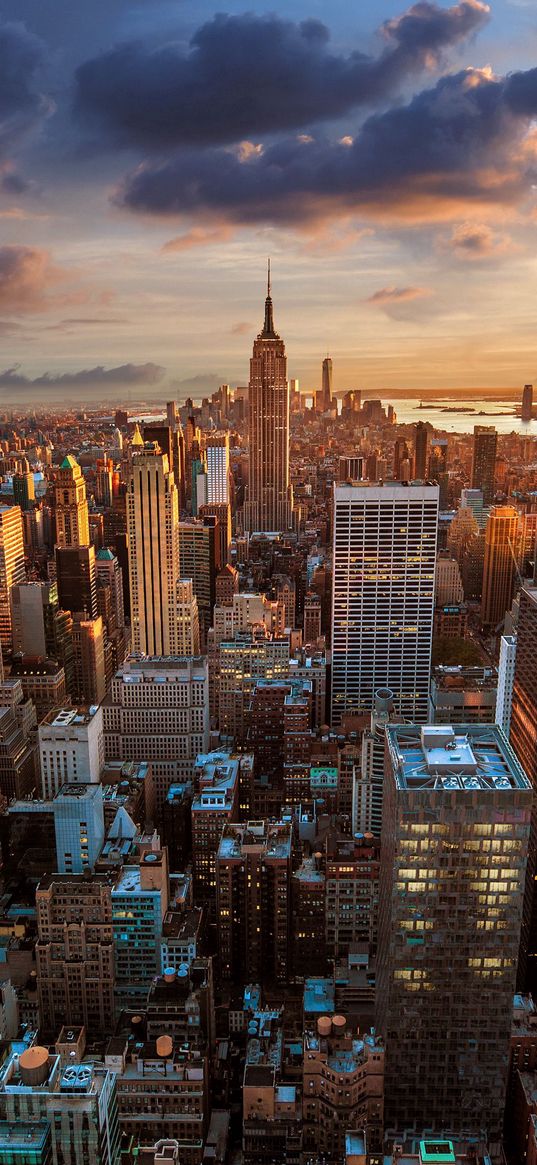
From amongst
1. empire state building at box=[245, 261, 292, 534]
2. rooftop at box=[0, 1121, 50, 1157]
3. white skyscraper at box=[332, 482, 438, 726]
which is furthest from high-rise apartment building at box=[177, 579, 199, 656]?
rooftop at box=[0, 1121, 50, 1157]

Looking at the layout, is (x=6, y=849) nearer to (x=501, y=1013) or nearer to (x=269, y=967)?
(x=269, y=967)

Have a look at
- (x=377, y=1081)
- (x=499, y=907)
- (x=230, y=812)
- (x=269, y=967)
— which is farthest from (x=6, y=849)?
(x=499, y=907)

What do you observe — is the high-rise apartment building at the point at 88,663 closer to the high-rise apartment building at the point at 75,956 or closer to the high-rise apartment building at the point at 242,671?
the high-rise apartment building at the point at 242,671

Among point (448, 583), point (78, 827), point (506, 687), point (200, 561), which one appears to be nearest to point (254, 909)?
point (78, 827)

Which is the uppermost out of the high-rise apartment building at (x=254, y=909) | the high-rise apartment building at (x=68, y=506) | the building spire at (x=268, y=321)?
the building spire at (x=268, y=321)

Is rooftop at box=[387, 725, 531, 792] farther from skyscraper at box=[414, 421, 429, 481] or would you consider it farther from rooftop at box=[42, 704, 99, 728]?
skyscraper at box=[414, 421, 429, 481]

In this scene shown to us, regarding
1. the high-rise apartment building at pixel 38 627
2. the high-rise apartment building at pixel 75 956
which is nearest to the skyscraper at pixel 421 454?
the high-rise apartment building at pixel 38 627
